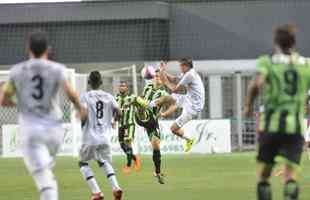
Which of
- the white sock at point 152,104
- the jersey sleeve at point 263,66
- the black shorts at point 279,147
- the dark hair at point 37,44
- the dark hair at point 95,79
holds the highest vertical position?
the dark hair at point 37,44

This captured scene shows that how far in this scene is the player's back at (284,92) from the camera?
1060 centimetres

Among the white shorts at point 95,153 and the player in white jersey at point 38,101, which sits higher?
the player in white jersey at point 38,101

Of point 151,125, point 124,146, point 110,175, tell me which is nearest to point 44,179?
point 110,175

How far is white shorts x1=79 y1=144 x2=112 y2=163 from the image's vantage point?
14641 millimetres

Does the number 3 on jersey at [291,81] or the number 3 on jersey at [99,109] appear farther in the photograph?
the number 3 on jersey at [99,109]

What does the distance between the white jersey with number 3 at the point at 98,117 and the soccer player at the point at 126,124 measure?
8739 mm

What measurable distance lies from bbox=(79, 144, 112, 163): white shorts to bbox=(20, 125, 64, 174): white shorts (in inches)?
146

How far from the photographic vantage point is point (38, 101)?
1084 cm

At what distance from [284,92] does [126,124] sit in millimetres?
14593

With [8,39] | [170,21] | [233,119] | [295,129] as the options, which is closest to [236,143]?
[233,119]

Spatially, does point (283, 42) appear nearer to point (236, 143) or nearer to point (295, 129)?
point (295, 129)

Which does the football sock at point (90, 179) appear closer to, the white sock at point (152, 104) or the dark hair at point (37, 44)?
the dark hair at point (37, 44)

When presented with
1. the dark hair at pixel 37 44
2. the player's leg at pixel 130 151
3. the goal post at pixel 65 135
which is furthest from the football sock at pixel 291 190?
the goal post at pixel 65 135

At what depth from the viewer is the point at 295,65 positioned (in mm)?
10672
